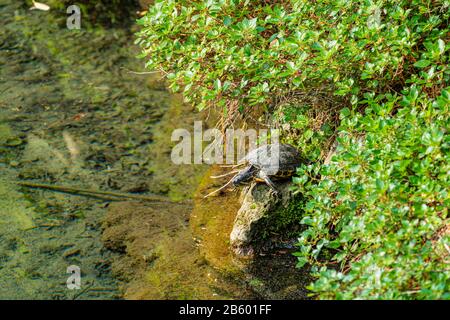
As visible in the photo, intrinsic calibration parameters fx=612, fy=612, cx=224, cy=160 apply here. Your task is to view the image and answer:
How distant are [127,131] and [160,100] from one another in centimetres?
64

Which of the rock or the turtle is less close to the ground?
the turtle

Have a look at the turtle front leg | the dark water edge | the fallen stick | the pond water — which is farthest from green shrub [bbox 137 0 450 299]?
the dark water edge

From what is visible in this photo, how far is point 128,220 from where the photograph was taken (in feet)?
15.0

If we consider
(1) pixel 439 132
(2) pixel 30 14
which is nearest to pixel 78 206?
(1) pixel 439 132

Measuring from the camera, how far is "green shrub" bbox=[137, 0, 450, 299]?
9.79 ft

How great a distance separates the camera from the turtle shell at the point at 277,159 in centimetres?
448

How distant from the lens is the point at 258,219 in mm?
4273

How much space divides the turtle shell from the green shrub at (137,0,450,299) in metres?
0.13

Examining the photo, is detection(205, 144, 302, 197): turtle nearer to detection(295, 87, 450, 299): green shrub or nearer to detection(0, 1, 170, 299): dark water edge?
detection(295, 87, 450, 299): green shrub

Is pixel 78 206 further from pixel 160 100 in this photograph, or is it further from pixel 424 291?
pixel 424 291

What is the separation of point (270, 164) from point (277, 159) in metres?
0.07

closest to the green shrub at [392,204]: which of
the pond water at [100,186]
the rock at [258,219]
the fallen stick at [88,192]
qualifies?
the rock at [258,219]

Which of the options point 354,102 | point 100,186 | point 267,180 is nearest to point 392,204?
point 354,102

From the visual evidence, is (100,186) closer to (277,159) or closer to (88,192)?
(88,192)
